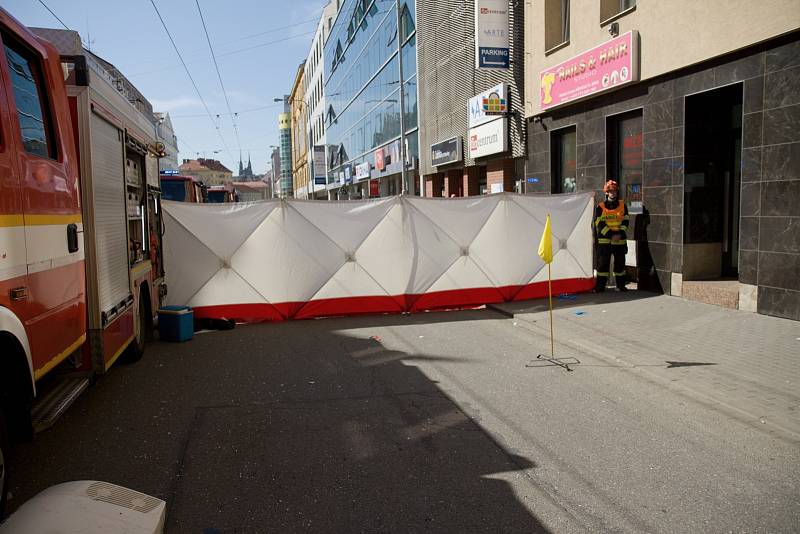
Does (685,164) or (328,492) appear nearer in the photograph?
(328,492)

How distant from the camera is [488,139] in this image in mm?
20188

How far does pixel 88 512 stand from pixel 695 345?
690cm

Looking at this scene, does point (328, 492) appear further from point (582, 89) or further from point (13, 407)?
point (582, 89)

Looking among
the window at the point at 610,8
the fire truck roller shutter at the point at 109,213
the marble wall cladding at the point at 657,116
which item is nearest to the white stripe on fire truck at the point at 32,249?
the fire truck roller shutter at the point at 109,213

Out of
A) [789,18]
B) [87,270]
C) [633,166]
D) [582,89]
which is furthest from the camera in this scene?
[582,89]

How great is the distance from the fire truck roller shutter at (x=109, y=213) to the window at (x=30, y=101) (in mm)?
857

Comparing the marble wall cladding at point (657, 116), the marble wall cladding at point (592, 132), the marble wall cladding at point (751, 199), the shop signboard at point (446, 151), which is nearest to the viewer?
the marble wall cladding at point (751, 199)

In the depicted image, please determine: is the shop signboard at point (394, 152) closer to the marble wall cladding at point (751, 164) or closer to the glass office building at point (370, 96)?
the glass office building at point (370, 96)

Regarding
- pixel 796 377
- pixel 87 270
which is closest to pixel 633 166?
pixel 796 377

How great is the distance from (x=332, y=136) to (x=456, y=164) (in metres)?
43.6

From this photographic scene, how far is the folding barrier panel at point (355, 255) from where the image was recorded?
10.2 meters

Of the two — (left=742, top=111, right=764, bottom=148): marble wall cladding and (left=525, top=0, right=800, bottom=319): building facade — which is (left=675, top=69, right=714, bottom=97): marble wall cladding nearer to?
(left=525, top=0, right=800, bottom=319): building facade

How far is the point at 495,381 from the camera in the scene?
263 inches

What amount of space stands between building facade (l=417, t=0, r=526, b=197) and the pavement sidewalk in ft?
27.5
